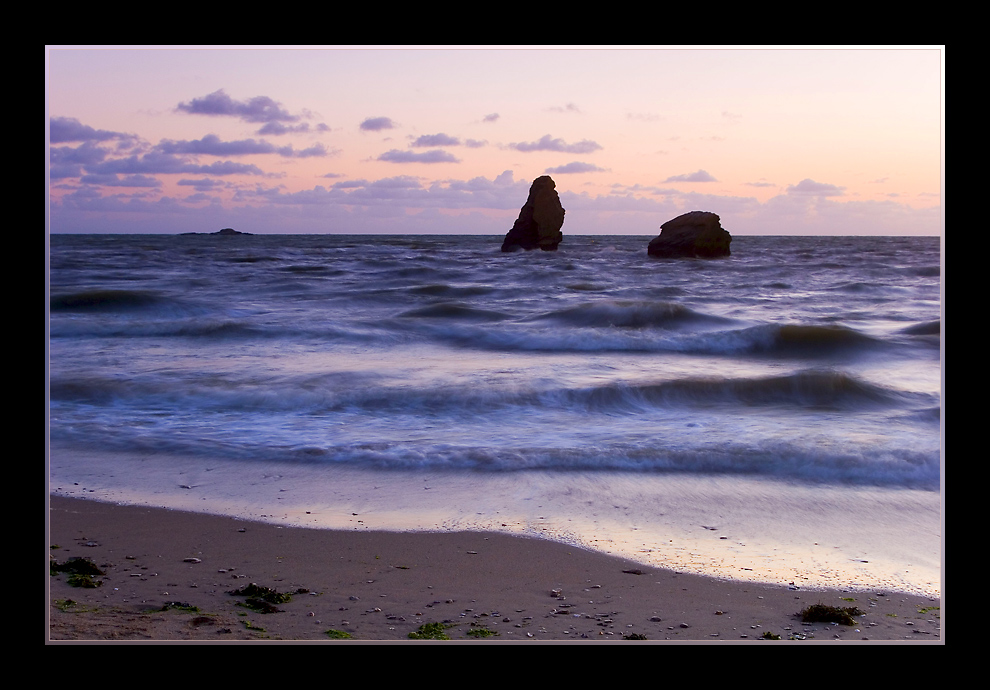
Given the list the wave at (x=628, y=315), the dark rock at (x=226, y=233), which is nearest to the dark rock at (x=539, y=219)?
the wave at (x=628, y=315)

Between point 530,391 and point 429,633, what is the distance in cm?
243

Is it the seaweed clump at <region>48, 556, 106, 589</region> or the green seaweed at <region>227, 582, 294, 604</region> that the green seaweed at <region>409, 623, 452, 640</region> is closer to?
the green seaweed at <region>227, 582, 294, 604</region>

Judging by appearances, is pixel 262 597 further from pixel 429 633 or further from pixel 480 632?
pixel 480 632

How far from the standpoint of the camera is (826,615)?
90.7 inches

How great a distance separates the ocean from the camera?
3.01 m

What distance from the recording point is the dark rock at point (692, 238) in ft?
12.8

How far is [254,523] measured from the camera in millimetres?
A: 2906

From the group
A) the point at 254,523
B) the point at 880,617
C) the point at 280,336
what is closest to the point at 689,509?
the point at 880,617

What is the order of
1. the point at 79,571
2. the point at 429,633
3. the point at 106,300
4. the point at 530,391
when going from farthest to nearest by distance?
the point at 106,300
the point at 530,391
the point at 79,571
the point at 429,633

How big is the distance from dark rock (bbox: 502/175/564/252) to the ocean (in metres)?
0.32

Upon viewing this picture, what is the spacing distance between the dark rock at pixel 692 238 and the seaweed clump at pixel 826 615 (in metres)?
2.00

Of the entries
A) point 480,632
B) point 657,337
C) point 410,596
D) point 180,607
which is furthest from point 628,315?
point 180,607

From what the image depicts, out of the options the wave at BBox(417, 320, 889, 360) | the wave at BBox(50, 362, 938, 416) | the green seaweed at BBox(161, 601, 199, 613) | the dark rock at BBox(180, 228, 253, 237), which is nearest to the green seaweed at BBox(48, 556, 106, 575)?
the green seaweed at BBox(161, 601, 199, 613)
